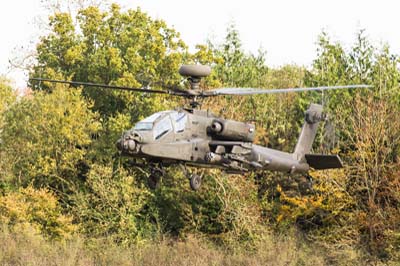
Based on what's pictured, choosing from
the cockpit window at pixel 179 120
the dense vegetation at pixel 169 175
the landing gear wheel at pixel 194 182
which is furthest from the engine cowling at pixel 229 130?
the dense vegetation at pixel 169 175

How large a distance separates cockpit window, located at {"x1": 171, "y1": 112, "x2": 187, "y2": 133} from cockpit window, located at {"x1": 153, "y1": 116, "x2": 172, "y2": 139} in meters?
0.17

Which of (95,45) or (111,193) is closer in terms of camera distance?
(111,193)

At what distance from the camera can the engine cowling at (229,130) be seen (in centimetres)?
1552

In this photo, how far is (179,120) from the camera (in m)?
15.2

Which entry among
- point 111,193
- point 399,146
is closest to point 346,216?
point 399,146

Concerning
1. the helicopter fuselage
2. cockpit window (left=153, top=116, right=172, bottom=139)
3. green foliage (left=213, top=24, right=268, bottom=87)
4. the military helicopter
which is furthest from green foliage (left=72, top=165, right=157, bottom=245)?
cockpit window (left=153, top=116, right=172, bottom=139)

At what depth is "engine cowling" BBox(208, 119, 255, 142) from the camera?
1552cm

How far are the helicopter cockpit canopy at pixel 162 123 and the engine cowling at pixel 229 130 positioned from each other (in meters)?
0.72

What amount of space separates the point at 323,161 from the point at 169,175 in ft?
50.8

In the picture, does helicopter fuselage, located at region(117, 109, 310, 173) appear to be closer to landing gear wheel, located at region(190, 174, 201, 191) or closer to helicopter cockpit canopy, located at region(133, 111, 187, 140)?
helicopter cockpit canopy, located at region(133, 111, 187, 140)

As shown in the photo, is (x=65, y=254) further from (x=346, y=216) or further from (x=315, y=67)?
(x=315, y=67)

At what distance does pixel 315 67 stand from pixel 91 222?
12.5 m

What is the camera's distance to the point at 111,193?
3281 centimetres

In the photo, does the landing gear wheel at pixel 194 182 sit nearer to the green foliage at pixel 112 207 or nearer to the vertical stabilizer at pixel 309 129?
the vertical stabilizer at pixel 309 129
